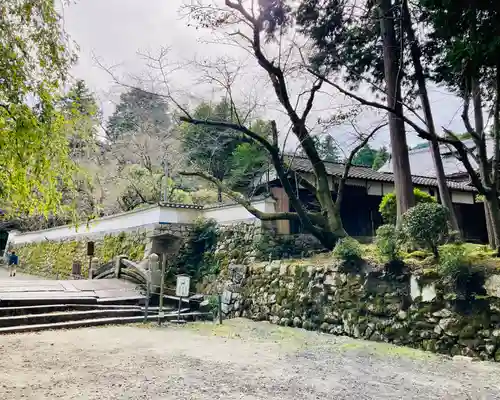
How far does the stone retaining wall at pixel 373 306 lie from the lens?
5.23 metres

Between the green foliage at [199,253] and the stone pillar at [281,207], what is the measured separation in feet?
7.23

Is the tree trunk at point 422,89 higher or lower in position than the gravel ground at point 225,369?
higher

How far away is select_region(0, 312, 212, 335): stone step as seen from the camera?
6871 millimetres

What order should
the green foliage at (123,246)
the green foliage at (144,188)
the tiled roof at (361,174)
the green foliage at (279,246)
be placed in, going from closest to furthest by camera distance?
the green foliage at (279,246), the tiled roof at (361,174), the green foliage at (123,246), the green foliage at (144,188)

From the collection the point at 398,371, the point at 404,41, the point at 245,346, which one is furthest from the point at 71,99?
the point at 404,41

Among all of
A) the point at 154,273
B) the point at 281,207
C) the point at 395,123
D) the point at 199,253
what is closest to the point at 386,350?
the point at 395,123

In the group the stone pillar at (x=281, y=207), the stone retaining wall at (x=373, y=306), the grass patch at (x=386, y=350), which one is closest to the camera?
the stone retaining wall at (x=373, y=306)

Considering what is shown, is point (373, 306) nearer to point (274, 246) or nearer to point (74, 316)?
point (274, 246)

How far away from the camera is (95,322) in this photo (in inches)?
304

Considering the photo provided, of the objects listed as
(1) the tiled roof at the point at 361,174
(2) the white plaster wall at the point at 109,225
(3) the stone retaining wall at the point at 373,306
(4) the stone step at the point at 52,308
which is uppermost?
(1) the tiled roof at the point at 361,174

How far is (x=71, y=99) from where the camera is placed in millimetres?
3889

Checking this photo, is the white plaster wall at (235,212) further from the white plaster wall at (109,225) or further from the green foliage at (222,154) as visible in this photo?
the green foliage at (222,154)

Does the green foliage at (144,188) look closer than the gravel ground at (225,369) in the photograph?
No

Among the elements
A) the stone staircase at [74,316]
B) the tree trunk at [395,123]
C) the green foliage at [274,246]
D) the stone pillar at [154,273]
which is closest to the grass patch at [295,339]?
the stone staircase at [74,316]
